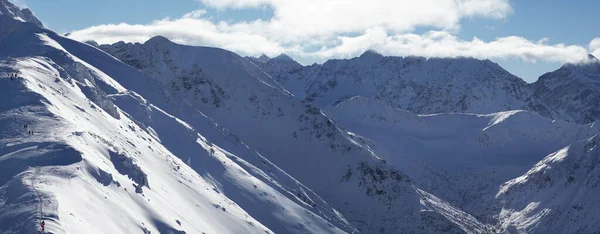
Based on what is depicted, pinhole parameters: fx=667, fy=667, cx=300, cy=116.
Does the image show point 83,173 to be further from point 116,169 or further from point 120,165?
point 120,165

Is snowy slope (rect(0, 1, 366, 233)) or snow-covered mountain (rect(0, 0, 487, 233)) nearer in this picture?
snowy slope (rect(0, 1, 366, 233))

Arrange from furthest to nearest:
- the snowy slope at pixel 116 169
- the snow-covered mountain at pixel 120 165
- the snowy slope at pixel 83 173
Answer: the snow-covered mountain at pixel 120 165, the snowy slope at pixel 116 169, the snowy slope at pixel 83 173

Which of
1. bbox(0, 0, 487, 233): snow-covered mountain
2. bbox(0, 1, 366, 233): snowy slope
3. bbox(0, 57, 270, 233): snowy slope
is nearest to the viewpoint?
bbox(0, 57, 270, 233): snowy slope

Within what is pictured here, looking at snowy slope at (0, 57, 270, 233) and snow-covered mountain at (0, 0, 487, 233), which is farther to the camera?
snow-covered mountain at (0, 0, 487, 233)

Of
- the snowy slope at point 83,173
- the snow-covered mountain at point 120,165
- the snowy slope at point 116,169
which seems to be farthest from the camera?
the snow-covered mountain at point 120,165

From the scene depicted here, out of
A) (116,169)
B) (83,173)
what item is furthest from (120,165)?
(83,173)

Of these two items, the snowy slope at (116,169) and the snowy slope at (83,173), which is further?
the snowy slope at (116,169)

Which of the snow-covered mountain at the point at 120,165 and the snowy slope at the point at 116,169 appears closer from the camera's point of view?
the snowy slope at the point at 116,169

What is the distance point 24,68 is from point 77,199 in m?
63.7

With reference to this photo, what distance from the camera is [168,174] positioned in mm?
117750

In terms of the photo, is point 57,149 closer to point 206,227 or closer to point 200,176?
point 206,227

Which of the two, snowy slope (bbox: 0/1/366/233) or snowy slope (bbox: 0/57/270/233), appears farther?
snowy slope (bbox: 0/1/366/233)

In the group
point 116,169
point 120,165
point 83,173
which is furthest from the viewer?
point 120,165

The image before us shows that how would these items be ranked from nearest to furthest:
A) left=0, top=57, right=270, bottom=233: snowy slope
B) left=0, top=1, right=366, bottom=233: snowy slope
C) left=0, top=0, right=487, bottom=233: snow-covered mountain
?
1. left=0, top=57, right=270, bottom=233: snowy slope
2. left=0, top=1, right=366, bottom=233: snowy slope
3. left=0, top=0, right=487, bottom=233: snow-covered mountain
